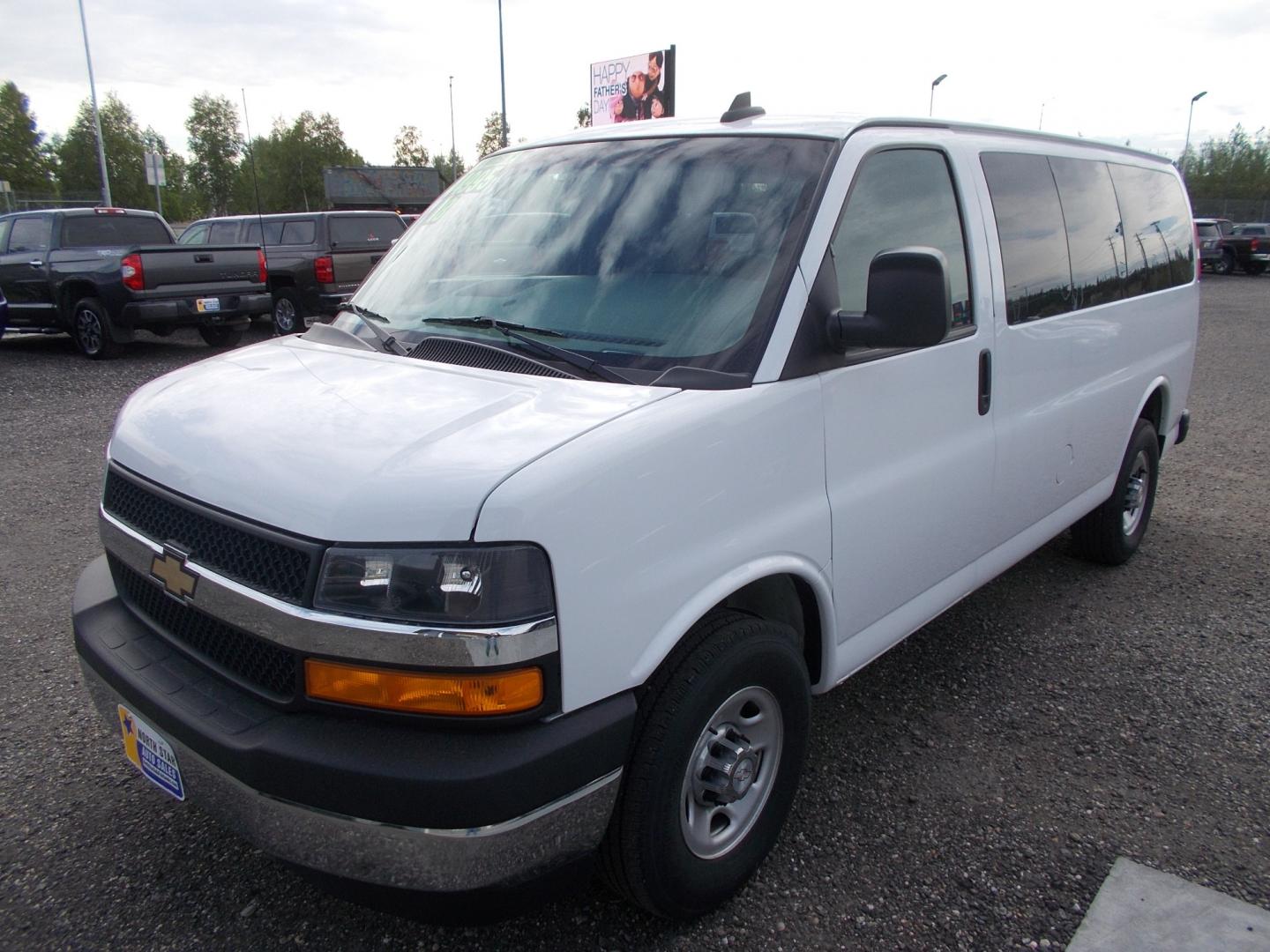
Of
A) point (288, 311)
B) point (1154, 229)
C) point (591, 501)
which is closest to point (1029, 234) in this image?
point (1154, 229)

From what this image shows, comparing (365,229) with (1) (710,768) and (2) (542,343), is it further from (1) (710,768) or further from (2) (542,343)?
(1) (710,768)

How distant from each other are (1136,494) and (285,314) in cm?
1266

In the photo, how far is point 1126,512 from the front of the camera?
Result: 5.00 m

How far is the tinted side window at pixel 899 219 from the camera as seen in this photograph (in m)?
2.71

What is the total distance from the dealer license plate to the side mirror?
195 cm

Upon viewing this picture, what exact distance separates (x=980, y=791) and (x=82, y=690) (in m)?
3.26

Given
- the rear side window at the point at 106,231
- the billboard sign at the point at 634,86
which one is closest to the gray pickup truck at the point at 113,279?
the rear side window at the point at 106,231

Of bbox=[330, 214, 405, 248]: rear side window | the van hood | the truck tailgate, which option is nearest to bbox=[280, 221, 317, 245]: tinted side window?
bbox=[330, 214, 405, 248]: rear side window

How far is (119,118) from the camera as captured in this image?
7819 cm

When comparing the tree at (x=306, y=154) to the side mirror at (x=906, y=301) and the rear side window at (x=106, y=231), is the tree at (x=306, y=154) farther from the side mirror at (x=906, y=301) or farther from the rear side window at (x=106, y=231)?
the side mirror at (x=906, y=301)

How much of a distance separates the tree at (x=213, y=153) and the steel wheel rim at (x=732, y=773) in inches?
1143

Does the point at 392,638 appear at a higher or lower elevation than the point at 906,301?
lower

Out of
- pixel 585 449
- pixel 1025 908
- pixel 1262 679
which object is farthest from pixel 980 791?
pixel 585 449

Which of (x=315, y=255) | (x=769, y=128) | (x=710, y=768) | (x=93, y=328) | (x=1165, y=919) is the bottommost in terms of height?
(x=1165, y=919)
